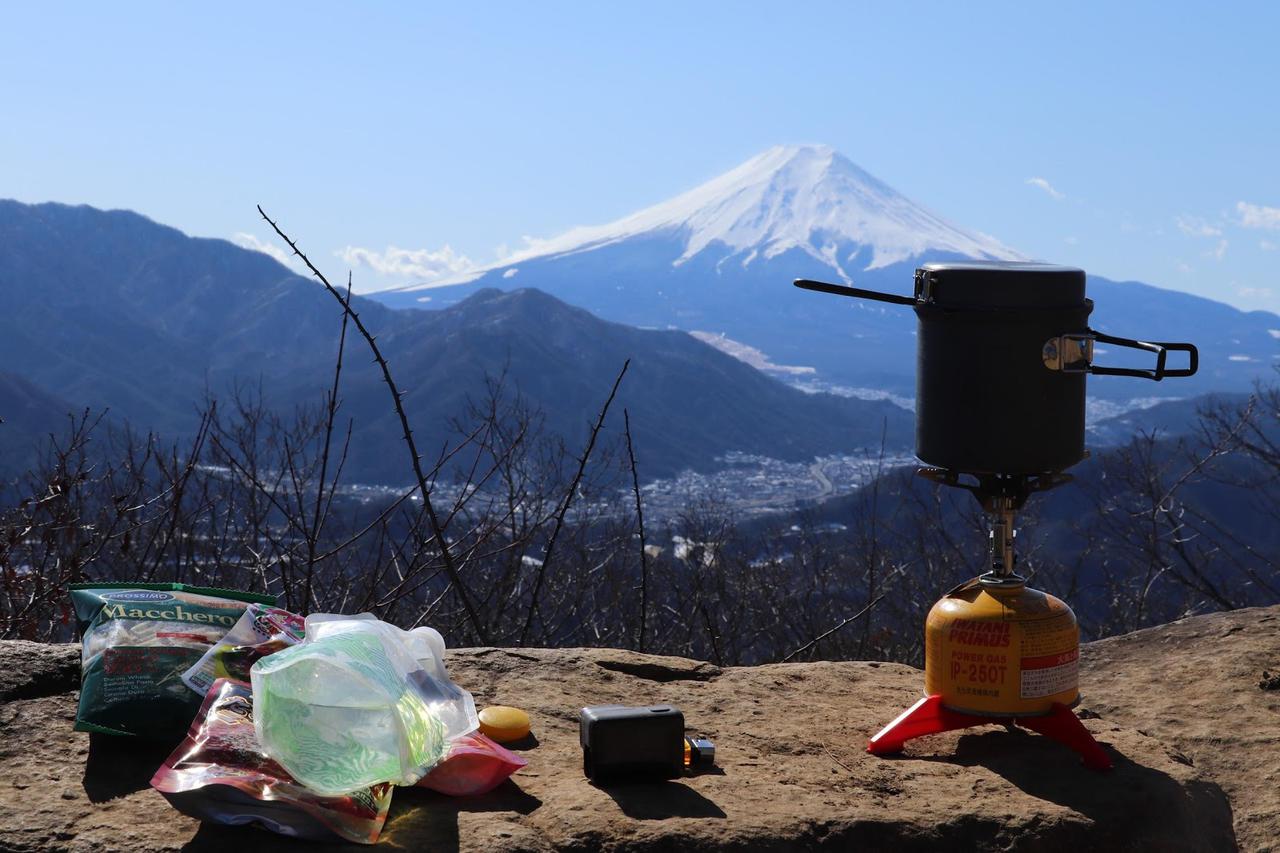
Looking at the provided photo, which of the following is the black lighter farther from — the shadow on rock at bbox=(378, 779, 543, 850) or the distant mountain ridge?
the distant mountain ridge

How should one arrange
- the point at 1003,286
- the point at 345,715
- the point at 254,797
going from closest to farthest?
the point at 254,797 < the point at 345,715 < the point at 1003,286

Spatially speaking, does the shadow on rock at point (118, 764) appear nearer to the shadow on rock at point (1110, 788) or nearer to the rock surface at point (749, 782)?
the rock surface at point (749, 782)

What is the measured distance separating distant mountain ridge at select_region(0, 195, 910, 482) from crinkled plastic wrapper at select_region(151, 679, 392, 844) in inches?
2574

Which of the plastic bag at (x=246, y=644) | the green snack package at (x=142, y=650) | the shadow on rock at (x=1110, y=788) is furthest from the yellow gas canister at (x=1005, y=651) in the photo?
the green snack package at (x=142, y=650)

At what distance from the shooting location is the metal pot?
3.18m

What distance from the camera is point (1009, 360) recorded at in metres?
3.20

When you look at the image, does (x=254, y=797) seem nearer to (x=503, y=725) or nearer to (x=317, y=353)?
(x=503, y=725)

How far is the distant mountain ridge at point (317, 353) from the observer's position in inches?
3406

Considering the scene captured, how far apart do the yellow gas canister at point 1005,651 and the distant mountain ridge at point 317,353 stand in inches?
2560

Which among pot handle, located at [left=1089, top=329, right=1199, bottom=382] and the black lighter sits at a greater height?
pot handle, located at [left=1089, top=329, right=1199, bottom=382]

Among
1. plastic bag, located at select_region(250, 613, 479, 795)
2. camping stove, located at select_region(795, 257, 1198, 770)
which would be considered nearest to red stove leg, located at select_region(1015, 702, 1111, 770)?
camping stove, located at select_region(795, 257, 1198, 770)

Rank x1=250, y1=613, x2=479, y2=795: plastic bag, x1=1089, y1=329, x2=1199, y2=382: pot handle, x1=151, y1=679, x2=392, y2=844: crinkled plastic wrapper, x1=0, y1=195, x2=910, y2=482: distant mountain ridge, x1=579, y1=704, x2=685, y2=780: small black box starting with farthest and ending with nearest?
x1=0, y1=195, x2=910, y2=482: distant mountain ridge
x1=1089, y1=329, x2=1199, y2=382: pot handle
x1=579, y1=704, x2=685, y2=780: small black box
x1=250, y1=613, x2=479, y2=795: plastic bag
x1=151, y1=679, x2=392, y2=844: crinkled plastic wrapper

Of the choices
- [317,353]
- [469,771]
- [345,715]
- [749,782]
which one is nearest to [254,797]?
[345,715]

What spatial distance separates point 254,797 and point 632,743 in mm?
864
